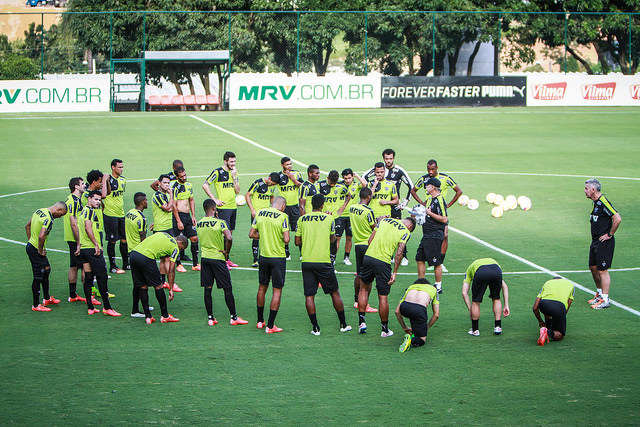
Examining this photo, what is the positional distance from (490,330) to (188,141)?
25.7 meters

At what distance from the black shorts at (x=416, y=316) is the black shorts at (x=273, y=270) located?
6.39ft

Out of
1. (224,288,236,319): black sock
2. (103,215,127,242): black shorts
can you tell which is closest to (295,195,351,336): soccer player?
(224,288,236,319): black sock

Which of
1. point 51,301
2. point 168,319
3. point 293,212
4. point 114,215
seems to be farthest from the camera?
point 293,212

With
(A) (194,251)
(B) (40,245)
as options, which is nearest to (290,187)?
(A) (194,251)

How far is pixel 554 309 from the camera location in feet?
38.3

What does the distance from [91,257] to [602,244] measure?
28.1 feet

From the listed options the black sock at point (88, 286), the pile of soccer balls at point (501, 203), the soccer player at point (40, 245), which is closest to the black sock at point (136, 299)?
the black sock at point (88, 286)

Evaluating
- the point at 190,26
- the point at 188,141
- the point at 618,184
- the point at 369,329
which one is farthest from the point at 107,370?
the point at 190,26

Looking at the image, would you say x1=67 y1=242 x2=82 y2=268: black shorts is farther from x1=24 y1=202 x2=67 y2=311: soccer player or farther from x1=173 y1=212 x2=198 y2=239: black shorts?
x1=173 y1=212 x2=198 y2=239: black shorts

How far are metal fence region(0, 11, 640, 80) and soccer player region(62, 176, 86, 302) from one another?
118ft

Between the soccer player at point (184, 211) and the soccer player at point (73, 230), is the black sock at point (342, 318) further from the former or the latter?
the soccer player at point (184, 211)

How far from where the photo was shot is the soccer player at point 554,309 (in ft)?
38.3

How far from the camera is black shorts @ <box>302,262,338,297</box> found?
12141 millimetres

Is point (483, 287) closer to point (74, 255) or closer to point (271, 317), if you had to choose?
point (271, 317)
